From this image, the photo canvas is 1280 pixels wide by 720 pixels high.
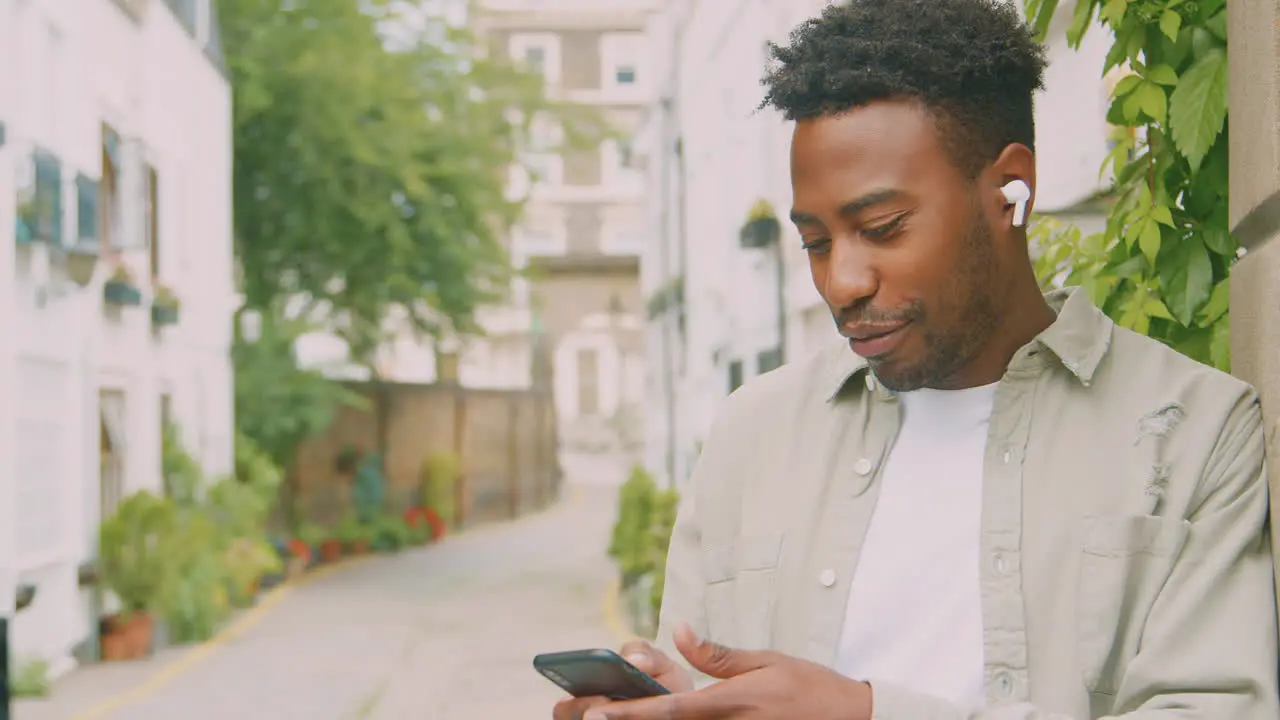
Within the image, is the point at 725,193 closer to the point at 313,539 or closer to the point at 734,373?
the point at 734,373

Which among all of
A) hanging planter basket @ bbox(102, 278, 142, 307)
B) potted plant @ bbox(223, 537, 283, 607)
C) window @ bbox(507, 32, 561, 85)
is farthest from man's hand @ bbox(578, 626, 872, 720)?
window @ bbox(507, 32, 561, 85)

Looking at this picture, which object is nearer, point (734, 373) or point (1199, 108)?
point (1199, 108)

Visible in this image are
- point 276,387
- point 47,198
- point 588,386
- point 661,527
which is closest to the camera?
point 47,198

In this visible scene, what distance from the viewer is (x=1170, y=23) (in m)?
2.08

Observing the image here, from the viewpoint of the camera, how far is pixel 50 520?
33.8 feet

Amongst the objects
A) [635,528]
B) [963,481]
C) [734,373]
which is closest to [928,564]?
[963,481]

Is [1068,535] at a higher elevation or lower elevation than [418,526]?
higher

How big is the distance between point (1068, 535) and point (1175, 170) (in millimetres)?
897

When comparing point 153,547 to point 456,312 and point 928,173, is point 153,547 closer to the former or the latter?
point 456,312

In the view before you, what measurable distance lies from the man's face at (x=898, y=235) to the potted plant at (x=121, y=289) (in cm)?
1066

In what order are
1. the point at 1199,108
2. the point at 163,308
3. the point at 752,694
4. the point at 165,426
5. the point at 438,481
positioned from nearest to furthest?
the point at 752,694 → the point at 1199,108 → the point at 163,308 → the point at 165,426 → the point at 438,481

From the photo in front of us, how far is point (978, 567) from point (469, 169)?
56.9 feet

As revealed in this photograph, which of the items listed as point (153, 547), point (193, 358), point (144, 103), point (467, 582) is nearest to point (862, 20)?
point (153, 547)

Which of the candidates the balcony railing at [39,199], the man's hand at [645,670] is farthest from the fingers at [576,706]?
the balcony railing at [39,199]
